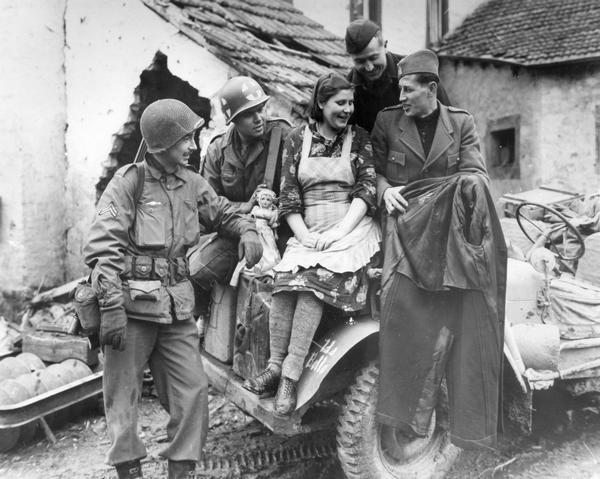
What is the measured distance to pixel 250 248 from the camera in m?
3.80

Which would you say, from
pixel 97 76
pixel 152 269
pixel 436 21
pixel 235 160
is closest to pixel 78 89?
pixel 97 76

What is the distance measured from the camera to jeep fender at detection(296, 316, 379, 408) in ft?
11.5

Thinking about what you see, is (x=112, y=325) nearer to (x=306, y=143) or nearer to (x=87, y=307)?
(x=87, y=307)

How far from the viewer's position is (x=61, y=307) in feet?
21.9

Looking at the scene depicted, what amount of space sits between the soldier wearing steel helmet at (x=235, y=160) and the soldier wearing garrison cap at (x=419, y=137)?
2.73 feet

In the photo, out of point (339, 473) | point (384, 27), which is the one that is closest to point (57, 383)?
point (339, 473)

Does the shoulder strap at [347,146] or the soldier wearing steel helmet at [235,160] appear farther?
the soldier wearing steel helmet at [235,160]

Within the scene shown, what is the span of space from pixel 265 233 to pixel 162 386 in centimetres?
111

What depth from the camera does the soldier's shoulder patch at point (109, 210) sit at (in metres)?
3.50

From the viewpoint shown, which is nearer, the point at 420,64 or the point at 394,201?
the point at 394,201

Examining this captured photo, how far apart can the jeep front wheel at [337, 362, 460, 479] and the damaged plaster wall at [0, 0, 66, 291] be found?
5.00 meters

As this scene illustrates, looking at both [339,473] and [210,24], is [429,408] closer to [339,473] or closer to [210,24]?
[339,473]

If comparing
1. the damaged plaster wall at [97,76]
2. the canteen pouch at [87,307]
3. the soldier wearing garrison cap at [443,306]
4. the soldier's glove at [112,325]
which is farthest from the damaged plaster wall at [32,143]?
the soldier wearing garrison cap at [443,306]

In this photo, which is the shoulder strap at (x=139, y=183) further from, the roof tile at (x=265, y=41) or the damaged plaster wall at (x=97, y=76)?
the damaged plaster wall at (x=97, y=76)
